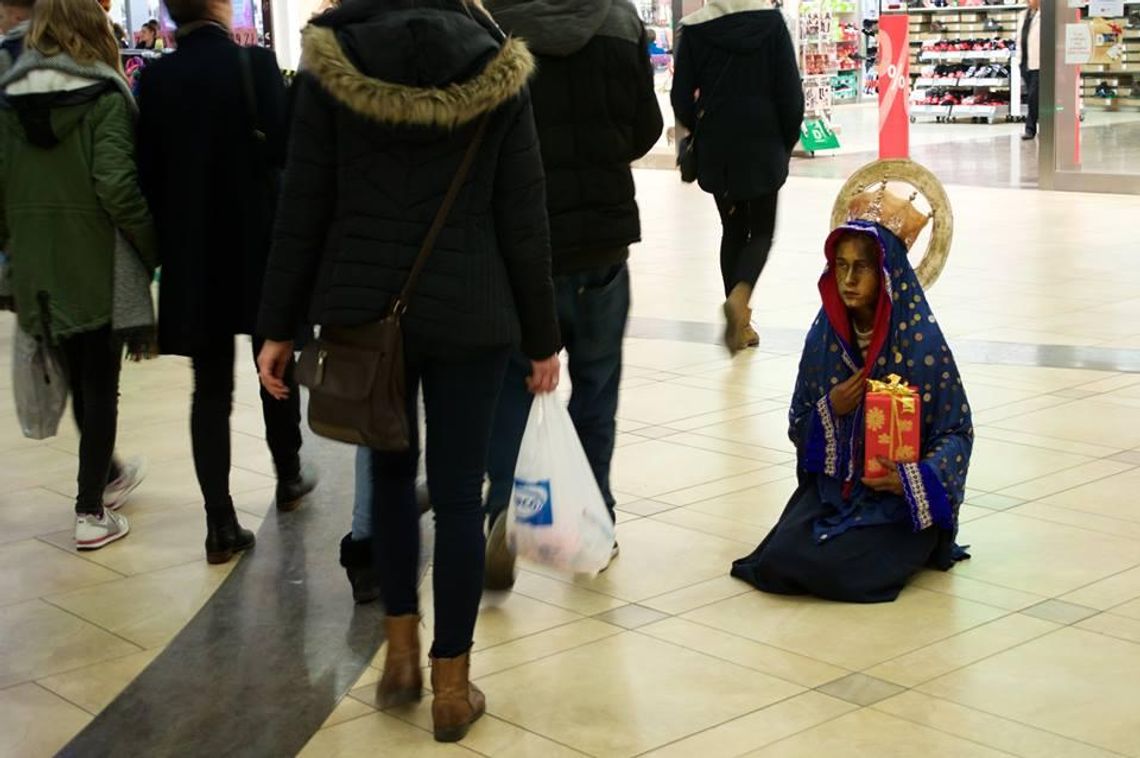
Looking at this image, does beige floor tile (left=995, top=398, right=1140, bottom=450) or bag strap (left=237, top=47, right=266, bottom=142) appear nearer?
bag strap (left=237, top=47, right=266, bottom=142)

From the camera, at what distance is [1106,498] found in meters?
4.80

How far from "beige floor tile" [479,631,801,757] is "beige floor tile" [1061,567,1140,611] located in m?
0.90

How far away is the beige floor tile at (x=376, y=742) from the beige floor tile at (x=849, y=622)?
854mm

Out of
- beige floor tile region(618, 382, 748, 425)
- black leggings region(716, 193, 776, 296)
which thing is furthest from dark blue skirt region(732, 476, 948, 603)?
black leggings region(716, 193, 776, 296)

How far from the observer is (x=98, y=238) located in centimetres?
445

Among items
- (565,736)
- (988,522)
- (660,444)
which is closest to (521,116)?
(565,736)

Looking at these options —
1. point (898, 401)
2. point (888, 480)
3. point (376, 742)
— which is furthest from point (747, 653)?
point (376, 742)

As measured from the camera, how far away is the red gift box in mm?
4051

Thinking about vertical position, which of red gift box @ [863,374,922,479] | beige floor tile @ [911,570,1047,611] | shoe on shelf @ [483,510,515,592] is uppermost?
red gift box @ [863,374,922,479]

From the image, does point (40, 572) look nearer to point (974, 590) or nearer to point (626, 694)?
point (626, 694)

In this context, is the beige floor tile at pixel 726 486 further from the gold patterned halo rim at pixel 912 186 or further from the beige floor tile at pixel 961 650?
the beige floor tile at pixel 961 650

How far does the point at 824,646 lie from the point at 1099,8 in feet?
36.3

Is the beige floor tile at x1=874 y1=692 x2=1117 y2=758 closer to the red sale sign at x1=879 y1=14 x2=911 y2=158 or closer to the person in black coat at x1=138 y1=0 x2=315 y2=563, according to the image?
the person in black coat at x1=138 y1=0 x2=315 y2=563

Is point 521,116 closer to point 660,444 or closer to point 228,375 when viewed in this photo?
point 228,375
